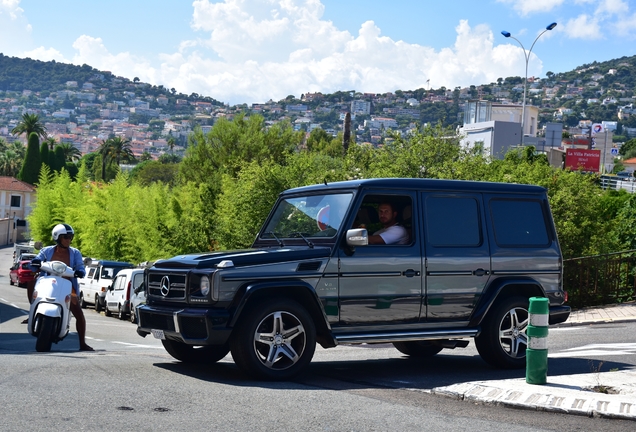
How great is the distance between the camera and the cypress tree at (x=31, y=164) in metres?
122

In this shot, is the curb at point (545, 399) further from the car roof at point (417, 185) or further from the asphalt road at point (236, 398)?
the car roof at point (417, 185)

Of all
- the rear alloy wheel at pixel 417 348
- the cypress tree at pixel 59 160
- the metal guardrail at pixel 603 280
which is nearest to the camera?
the rear alloy wheel at pixel 417 348

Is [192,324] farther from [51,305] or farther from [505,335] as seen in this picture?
[505,335]

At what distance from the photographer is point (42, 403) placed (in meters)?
6.86

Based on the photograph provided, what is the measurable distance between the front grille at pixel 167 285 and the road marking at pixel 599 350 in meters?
5.79

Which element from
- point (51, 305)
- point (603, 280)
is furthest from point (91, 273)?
point (51, 305)

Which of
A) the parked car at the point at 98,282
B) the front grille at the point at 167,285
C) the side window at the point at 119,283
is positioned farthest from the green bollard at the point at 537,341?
the parked car at the point at 98,282

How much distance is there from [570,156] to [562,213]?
65706 mm

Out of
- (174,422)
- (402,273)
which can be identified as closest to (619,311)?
(402,273)

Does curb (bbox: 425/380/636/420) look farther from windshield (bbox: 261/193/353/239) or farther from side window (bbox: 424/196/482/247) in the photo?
windshield (bbox: 261/193/353/239)

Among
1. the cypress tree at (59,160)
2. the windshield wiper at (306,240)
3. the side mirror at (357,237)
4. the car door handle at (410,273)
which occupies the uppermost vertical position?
the cypress tree at (59,160)

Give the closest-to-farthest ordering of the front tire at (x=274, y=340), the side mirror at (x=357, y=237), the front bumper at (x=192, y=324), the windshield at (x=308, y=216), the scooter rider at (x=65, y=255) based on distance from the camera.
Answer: the front bumper at (x=192, y=324) → the front tire at (x=274, y=340) → the side mirror at (x=357, y=237) → the windshield at (x=308, y=216) → the scooter rider at (x=65, y=255)

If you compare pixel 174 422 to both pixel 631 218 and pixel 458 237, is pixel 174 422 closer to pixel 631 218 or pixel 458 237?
pixel 458 237

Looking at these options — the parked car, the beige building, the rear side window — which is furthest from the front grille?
the beige building
